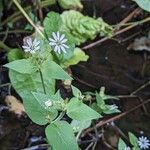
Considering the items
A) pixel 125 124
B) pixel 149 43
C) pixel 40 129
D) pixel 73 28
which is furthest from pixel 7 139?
pixel 149 43

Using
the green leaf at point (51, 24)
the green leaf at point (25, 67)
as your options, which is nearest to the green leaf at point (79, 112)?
the green leaf at point (25, 67)

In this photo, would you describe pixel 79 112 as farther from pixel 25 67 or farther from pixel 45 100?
pixel 25 67

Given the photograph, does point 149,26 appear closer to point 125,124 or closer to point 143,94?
point 143,94

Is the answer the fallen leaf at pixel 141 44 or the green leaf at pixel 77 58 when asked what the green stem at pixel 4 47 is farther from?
the fallen leaf at pixel 141 44

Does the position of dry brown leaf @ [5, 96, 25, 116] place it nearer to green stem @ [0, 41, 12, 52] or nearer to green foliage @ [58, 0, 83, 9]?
green stem @ [0, 41, 12, 52]

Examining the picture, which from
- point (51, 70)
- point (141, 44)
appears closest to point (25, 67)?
point (51, 70)

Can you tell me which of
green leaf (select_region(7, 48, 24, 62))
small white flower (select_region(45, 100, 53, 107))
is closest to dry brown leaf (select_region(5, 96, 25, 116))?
green leaf (select_region(7, 48, 24, 62))
